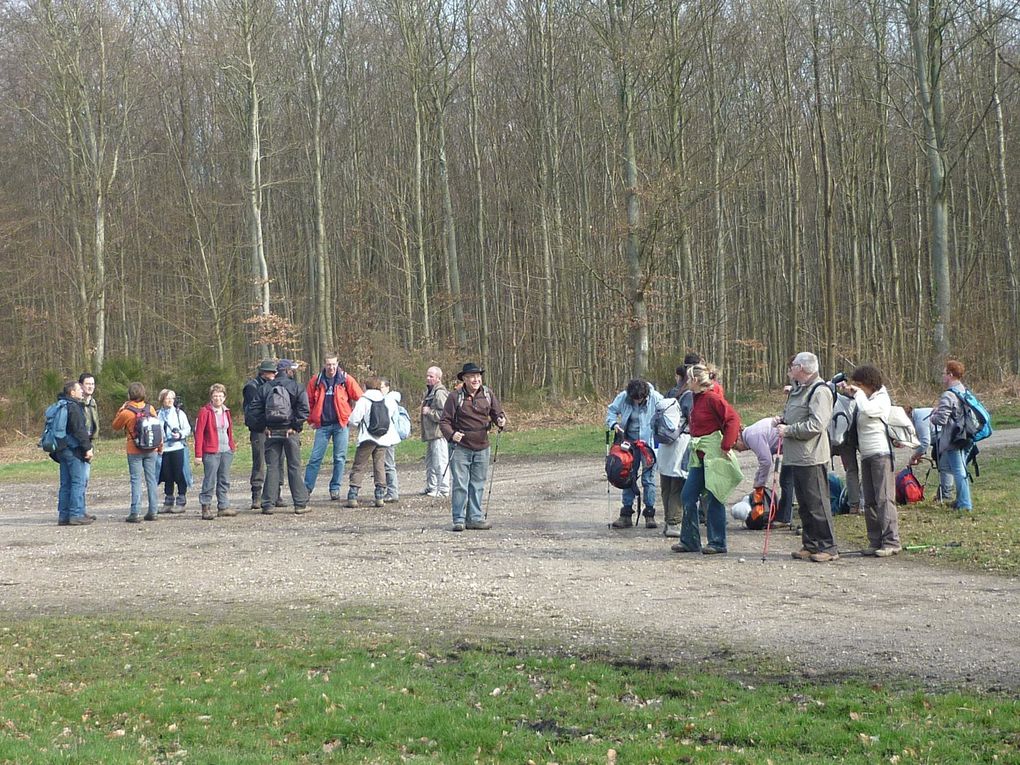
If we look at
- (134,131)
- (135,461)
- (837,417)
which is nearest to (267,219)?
(134,131)

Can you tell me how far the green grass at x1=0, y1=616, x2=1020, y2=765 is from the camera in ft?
20.4

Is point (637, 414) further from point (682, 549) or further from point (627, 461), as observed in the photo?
point (682, 549)

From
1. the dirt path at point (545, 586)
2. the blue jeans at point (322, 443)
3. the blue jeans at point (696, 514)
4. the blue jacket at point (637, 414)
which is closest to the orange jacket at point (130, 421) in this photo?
the dirt path at point (545, 586)

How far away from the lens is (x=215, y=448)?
15.9 metres

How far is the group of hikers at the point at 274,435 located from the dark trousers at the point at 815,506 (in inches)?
168

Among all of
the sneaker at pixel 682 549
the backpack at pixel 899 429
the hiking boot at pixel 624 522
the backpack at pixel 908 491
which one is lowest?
the sneaker at pixel 682 549

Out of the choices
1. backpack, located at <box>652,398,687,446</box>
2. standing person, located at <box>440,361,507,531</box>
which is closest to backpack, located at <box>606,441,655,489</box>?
backpack, located at <box>652,398,687,446</box>

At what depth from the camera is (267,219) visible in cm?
5362

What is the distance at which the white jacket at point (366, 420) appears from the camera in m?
16.5

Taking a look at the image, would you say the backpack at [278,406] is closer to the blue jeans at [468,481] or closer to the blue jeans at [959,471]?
the blue jeans at [468,481]

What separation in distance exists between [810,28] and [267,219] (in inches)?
1075

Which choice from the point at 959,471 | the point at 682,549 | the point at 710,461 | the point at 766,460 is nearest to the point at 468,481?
the point at 682,549

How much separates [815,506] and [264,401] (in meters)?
8.02

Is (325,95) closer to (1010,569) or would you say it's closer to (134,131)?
(134,131)
